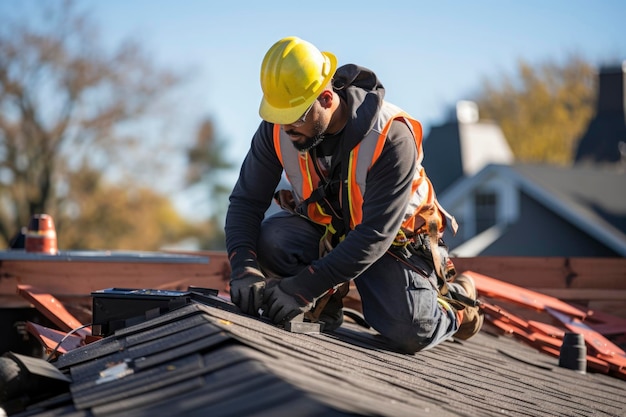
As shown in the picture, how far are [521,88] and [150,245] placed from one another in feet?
85.5

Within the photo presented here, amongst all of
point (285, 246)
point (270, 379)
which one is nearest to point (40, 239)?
point (285, 246)

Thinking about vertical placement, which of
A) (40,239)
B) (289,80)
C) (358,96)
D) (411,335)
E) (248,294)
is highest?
(289,80)

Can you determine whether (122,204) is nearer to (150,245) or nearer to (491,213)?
(150,245)

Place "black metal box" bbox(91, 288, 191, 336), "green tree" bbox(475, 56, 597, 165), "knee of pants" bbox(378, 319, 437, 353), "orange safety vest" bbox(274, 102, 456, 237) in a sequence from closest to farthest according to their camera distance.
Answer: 1. "black metal box" bbox(91, 288, 191, 336)
2. "orange safety vest" bbox(274, 102, 456, 237)
3. "knee of pants" bbox(378, 319, 437, 353)
4. "green tree" bbox(475, 56, 597, 165)

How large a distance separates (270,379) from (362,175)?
1.98 metres

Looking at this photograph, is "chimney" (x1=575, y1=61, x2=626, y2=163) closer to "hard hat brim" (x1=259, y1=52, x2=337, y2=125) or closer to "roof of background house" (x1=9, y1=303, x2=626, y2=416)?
"roof of background house" (x1=9, y1=303, x2=626, y2=416)

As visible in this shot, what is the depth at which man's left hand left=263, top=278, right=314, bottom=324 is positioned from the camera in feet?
16.4

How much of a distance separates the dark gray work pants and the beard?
61cm

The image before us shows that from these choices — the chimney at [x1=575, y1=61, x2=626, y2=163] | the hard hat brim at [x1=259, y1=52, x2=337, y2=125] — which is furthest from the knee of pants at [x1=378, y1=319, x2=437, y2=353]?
the chimney at [x1=575, y1=61, x2=626, y2=163]

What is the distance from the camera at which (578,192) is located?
2662cm

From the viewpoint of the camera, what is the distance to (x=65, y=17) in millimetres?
48344

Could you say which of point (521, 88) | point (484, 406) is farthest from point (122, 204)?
point (484, 406)

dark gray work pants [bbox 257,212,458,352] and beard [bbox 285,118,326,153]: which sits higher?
beard [bbox 285,118,326,153]

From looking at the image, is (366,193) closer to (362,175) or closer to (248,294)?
(362,175)
